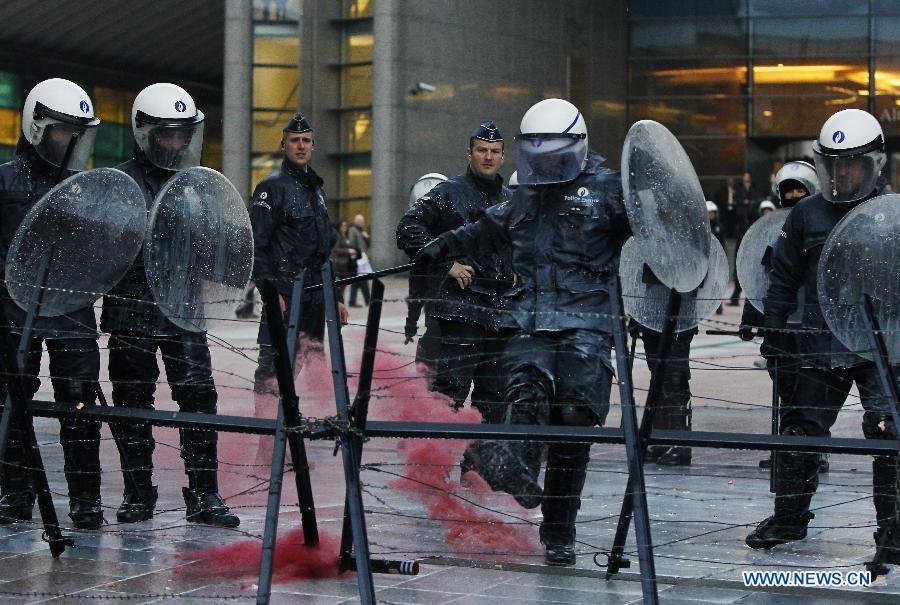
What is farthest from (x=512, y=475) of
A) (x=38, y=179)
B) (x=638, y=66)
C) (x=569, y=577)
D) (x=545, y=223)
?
(x=638, y=66)

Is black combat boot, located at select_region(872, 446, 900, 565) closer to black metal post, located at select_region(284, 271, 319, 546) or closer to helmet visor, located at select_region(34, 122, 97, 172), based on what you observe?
black metal post, located at select_region(284, 271, 319, 546)

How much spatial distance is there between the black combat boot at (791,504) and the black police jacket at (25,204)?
307 centimetres

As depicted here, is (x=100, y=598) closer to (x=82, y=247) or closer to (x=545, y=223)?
(x=82, y=247)

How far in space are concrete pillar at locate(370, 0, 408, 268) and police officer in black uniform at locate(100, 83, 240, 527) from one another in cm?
2386

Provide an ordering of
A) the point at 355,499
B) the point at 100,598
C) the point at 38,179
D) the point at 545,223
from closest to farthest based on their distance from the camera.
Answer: the point at 355,499 < the point at 100,598 < the point at 545,223 < the point at 38,179

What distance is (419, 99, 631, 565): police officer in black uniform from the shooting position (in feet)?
19.6

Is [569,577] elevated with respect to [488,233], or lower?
lower

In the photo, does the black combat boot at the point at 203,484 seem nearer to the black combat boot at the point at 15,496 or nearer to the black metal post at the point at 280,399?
the black combat boot at the point at 15,496

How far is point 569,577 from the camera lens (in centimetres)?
571

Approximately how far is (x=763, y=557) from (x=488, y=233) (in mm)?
1760

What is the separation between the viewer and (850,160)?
638 centimetres

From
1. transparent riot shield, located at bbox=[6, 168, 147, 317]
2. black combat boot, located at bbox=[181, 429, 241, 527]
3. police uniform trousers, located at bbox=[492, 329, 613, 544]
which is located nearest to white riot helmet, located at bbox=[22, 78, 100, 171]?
transparent riot shield, located at bbox=[6, 168, 147, 317]

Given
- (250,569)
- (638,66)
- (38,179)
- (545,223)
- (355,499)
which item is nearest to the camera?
(355,499)

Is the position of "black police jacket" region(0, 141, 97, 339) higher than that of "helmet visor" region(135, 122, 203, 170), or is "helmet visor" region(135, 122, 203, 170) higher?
"helmet visor" region(135, 122, 203, 170)
